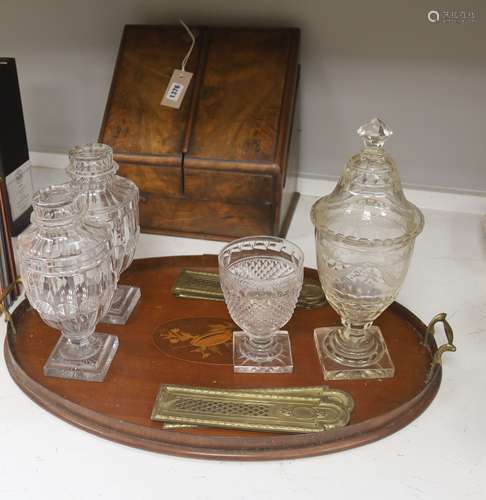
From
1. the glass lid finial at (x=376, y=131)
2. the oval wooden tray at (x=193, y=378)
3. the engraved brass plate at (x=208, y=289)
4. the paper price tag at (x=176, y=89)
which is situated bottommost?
the oval wooden tray at (x=193, y=378)

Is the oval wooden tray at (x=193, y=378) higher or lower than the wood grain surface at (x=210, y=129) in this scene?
lower

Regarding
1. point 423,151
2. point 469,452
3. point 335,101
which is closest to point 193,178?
point 335,101

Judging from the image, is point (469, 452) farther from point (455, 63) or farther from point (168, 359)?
point (455, 63)

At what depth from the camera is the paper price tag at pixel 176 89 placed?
114cm

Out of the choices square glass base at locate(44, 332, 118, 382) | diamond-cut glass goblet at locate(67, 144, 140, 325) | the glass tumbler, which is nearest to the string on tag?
diamond-cut glass goblet at locate(67, 144, 140, 325)

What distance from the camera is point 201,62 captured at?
45.9 inches

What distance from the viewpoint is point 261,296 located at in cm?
78

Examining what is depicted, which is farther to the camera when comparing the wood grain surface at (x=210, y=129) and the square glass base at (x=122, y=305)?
the wood grain surface at (x=210, y=129)

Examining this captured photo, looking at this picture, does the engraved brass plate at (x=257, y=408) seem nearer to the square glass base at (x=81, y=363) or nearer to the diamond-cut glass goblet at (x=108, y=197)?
the square glass base at (x=81, y=363)

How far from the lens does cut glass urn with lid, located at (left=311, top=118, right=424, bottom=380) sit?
77 centimetres

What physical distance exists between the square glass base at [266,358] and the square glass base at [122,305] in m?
0.17

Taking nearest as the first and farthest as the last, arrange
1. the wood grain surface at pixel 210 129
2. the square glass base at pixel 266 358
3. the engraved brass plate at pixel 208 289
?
1. the square glass base at pixel 266 358
2. the engraved brass plate at pixel 208 289
3. the wood grain surface at pixel 210 129

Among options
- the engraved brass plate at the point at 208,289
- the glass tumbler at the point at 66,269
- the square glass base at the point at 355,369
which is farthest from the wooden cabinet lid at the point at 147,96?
the square glass base at the point at 355,369

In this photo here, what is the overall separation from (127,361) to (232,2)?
2.45 feet
